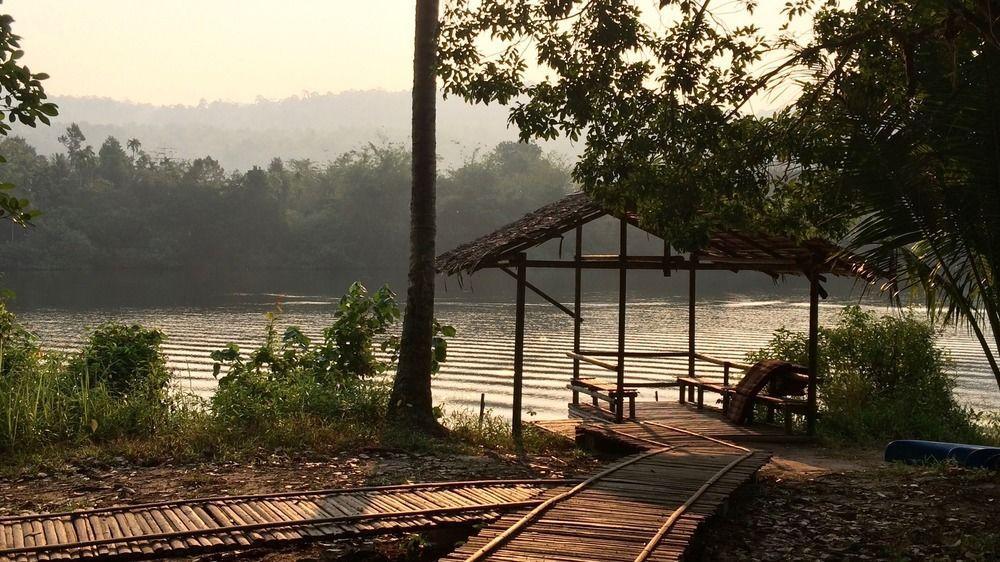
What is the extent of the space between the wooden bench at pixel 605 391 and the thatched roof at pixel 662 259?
1.92 metres

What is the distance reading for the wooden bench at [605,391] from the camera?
13.4 metres

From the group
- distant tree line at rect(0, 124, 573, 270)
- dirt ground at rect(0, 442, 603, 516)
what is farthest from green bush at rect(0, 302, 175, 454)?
distant tree line at rect(0, 124, 573, 270)

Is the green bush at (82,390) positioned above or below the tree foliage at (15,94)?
below

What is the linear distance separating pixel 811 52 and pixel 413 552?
5.83 meters

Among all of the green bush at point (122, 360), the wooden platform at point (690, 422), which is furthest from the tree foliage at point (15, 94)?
the wooden platform at point (690, 422)

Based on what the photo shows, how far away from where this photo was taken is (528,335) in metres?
39.1

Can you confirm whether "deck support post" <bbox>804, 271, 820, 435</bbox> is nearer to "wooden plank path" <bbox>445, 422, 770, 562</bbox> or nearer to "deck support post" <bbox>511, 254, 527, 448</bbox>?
"wooden plank path" <bbox>445, 422, 770, 562</bbox>

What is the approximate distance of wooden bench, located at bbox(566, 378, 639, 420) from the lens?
13.4 meters

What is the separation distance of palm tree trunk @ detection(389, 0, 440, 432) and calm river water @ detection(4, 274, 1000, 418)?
7.80m

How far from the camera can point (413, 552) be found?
7426 mm

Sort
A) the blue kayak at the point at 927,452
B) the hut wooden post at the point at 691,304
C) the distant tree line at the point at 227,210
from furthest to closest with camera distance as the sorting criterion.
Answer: the distant tree line at the point at 227,210 < the hut wooden post at the point at 691,304 < the blue kayak at the point at 927,452

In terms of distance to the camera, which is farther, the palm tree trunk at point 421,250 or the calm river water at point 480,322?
the calm river water at point 480,322

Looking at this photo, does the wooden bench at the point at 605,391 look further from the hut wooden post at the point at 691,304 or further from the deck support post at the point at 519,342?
the hut wooden post at the point at 691,304

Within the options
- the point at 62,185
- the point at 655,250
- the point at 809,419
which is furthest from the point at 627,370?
the point at 62,185
